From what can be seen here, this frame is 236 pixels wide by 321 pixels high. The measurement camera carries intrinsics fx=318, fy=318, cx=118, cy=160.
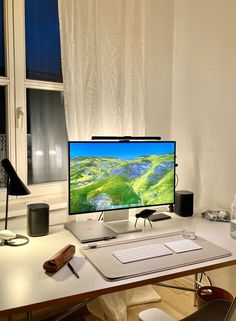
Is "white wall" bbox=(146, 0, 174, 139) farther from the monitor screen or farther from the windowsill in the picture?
the windowsill

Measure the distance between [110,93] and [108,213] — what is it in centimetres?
78

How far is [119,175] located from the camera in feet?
5.54

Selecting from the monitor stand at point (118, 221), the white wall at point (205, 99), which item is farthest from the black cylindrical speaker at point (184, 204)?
the monitor stand at point (118, 221)

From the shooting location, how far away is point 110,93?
6.75 feet

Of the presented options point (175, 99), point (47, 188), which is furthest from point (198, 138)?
point (47, 188)

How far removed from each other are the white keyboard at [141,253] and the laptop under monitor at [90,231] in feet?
0.61

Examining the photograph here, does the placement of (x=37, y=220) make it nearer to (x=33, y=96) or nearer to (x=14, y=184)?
(x=14, y=184)

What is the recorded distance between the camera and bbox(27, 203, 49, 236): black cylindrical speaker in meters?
1.58

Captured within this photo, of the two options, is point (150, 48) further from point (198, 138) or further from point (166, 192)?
point (166, 192)

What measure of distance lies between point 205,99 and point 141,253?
4.08ft

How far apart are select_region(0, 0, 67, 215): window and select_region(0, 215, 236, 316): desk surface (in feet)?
1.82

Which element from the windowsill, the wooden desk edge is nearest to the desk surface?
the wooden desk edge

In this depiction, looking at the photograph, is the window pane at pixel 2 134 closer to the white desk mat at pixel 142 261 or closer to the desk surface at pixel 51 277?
the desk surface at pixel 51 277

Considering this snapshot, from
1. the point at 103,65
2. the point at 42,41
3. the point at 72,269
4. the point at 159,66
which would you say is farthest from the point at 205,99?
the point at 72,269
